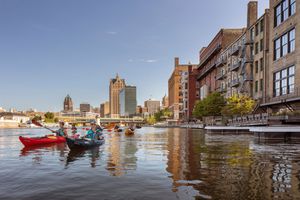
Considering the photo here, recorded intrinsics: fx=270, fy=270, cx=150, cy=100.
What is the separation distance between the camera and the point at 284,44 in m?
37.2

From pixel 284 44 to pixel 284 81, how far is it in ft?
16.8

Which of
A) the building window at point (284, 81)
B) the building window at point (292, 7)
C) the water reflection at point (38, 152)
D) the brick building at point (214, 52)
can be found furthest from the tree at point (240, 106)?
the brick building at point (214, 52)

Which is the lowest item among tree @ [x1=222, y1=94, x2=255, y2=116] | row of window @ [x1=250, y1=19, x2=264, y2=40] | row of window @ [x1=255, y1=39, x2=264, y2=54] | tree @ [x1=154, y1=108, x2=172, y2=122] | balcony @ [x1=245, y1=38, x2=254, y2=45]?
tree @ [x1=154, y1=108, x2=172, y2=122]

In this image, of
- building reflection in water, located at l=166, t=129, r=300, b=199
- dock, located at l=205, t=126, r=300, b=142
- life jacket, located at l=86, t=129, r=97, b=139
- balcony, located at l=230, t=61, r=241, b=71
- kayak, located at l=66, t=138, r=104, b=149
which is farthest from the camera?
balcony, located at l=230, t=61, r=241, b=71

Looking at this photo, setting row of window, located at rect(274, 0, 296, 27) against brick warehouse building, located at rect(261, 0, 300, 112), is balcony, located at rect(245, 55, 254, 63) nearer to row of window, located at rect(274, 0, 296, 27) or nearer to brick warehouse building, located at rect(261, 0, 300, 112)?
brick warehouse building, located at rect(261, 0, 300, 112)

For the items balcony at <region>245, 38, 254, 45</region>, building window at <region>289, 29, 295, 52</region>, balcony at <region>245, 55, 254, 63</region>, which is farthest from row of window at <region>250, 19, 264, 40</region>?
building window at <region>289, 29, 295, 52</region>

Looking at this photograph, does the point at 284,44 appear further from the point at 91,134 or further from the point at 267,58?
the point at 91,134

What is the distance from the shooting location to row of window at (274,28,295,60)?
35188mm

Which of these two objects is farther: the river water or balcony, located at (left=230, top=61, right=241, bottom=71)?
balcony, located at (left=230, top=61, right=241, bottom=71)

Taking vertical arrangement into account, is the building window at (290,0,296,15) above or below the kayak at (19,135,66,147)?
above

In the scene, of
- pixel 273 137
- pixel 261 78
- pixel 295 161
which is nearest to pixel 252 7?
pixel 261 78

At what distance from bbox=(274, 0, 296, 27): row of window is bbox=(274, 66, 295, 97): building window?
7.25 m

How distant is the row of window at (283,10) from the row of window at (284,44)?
239cm

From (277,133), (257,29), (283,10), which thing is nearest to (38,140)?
(277,133)
